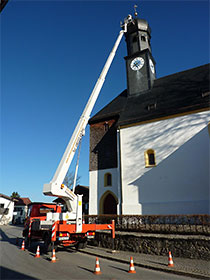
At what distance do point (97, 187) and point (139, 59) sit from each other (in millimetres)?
14533

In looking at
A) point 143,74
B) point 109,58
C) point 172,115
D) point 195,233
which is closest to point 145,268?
point 195,233

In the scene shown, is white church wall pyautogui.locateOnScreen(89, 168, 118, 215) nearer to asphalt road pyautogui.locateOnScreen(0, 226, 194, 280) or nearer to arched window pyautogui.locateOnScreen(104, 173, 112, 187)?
arched window pyautogui.locateOnScreen(104, 173, 112, 187)

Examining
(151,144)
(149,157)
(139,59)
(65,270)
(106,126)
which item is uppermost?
(139,59)

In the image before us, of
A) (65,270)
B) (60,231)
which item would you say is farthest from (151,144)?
(65,270)

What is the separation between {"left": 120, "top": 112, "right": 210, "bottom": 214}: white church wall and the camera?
1333 cm

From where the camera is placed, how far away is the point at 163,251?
29.1 feet

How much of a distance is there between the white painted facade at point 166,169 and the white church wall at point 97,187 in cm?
14

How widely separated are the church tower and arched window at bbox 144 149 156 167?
7.48 meters

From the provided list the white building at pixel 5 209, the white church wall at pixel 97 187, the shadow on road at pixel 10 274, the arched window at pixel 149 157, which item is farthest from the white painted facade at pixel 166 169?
the white building at pixel 5 209

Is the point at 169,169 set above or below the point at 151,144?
below

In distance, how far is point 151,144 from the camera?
1598 cm

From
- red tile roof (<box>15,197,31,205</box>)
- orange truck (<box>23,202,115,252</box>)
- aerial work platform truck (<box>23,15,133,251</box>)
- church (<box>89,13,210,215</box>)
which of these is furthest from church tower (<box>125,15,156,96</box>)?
red tile roof (<box>15,197,31,205</box>)

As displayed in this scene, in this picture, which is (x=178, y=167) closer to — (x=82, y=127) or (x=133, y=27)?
(x=82, y=127)

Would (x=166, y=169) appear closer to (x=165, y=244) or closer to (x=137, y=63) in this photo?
(x=165, y=244)
